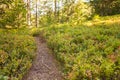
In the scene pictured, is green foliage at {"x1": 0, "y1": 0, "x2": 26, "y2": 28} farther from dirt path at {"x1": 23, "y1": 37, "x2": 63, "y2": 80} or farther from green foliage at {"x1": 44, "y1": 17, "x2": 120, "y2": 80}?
green foliage at {"x1": 44, "y1": 17, "x2": 120, "y2": 80}

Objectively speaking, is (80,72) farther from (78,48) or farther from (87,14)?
(87,14)

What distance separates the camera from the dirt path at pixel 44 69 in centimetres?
807

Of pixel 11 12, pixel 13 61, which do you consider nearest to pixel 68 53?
pixel 13 61

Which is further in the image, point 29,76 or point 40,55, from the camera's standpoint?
point 40,55

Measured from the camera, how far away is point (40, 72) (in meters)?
8.71

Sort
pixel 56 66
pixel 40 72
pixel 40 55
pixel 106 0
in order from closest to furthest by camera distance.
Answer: pixel 40 72
pixel 56 66
pixel 40 55
pixel 106 0

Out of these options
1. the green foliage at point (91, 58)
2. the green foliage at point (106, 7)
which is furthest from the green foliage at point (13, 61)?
the green foliage at point (106, 7)

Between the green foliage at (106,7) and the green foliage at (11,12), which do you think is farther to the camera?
the green foliage at (106,7)

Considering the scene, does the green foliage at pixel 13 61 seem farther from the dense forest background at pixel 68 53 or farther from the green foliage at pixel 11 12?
the green foliage at pixel 11 12

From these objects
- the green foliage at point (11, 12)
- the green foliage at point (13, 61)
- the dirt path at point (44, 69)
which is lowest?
the dirt path at point (44, 69)

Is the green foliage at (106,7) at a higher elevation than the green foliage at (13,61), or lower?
higher

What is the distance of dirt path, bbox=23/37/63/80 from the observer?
807cm

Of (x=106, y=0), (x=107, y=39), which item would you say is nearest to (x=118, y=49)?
(x=107, y=39)

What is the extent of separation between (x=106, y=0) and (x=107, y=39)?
1605 cm
